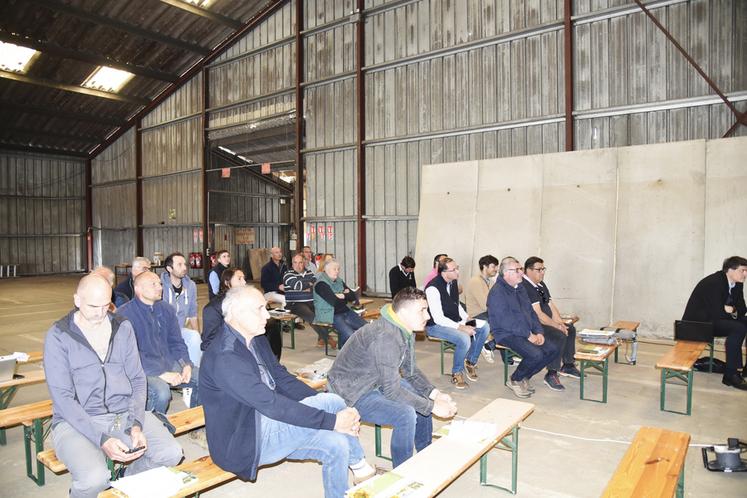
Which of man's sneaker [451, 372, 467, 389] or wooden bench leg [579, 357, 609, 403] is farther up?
wooden bench leg [579, 357, 609, 403]

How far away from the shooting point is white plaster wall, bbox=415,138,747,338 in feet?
26.9

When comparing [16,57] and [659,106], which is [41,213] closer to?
[16,57]

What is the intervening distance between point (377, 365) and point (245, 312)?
98cm

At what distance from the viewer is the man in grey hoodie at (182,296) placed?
554 centimetres

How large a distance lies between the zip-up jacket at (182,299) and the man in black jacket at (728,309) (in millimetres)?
5799


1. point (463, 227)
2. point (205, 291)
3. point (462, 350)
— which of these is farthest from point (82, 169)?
point (462, 350)

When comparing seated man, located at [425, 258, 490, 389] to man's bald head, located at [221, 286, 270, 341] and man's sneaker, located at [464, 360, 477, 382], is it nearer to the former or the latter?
man's sneaker, located at [464, 360, 477, 382]

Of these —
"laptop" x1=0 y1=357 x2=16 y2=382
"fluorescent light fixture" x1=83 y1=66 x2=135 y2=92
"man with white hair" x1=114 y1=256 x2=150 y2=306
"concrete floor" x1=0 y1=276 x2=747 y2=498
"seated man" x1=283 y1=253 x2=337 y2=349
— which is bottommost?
"concrete floor" x1=0 y1=276 x2=747 y2=498

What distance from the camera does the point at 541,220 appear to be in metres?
9.76

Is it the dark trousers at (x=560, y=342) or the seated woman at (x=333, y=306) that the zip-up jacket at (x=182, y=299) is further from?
→ the dark trousers at (x=560, y=342)

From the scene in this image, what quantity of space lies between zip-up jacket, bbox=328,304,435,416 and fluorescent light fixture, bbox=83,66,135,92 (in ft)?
59.4

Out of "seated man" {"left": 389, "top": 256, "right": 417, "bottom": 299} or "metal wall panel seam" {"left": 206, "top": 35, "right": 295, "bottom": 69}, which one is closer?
"seated man" {"left": 389, "top": 256, "right": 417, "bottom": 299}

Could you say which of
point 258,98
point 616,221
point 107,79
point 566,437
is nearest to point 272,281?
point 566,437

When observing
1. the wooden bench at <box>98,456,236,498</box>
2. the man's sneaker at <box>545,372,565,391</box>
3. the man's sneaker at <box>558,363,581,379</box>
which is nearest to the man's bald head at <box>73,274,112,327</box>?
the wooden bench at <box>98,456,236,498</box>
